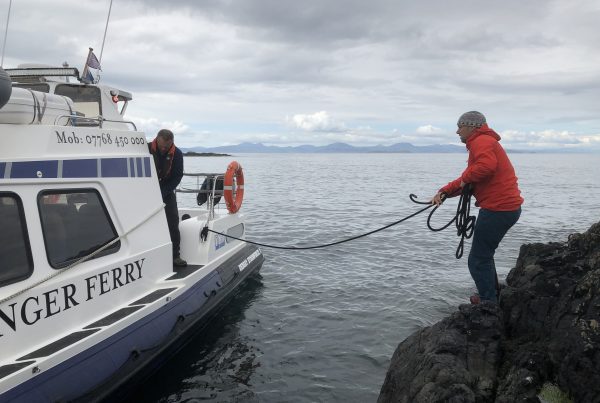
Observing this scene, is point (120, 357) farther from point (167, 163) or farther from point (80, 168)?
point (167, 163)

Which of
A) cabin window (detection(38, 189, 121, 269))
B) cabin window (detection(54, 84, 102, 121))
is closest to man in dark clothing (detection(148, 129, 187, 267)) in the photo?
cabin window (detection(54, 84, 102, 121))

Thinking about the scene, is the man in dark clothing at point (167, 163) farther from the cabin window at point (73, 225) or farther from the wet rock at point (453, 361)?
the wet rock at point (453, 361)

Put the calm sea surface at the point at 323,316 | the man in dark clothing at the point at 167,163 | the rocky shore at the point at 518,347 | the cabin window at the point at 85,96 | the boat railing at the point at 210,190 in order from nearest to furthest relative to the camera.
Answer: the rocky shore at the point at 518,347 → the calm sea surface at the point at 323,316 → the man in dark clothing at the point at 167,163 → the cabin window at the point at 85,96 → the boat railing at the point at 210,190

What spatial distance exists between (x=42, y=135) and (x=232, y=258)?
4473 mm

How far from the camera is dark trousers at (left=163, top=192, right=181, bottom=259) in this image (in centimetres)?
684

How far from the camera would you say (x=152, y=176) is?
596 centimetres

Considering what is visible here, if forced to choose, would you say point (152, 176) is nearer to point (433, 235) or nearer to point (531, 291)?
point (531, 291)

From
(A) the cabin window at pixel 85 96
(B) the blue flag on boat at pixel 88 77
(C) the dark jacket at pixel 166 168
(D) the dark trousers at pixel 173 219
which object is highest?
(B) the blue flag on boat at pixel 88 77

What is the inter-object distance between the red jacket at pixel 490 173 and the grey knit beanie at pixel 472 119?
0.19 ft

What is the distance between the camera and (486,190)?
4988 mm

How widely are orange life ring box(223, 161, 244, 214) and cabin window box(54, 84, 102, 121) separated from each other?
239 cm

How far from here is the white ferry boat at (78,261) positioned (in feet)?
13.1

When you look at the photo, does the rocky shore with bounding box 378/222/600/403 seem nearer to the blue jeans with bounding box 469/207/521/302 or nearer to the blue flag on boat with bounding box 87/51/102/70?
the blue jeans with bounding box 469/207/521/302

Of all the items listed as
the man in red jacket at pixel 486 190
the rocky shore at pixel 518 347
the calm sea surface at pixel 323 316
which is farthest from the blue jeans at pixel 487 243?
the calm sea surface at pixel 323 316
